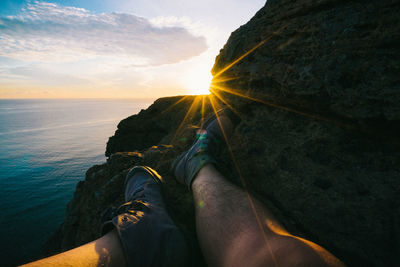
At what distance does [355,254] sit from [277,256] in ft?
A: 2.37

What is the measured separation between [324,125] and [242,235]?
4.60ft

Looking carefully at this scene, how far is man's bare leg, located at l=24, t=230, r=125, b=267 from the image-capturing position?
46.4 inches

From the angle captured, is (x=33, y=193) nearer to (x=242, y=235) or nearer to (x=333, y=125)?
(x=242, y=235)

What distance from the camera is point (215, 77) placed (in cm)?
319

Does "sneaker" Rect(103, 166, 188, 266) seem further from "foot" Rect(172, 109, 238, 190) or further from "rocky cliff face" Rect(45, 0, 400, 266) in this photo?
"foot" Rect(172, 109, 238, 190)

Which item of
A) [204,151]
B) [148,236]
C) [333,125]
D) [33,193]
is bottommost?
[33,193]

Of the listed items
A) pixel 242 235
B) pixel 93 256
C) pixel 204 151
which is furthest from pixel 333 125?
pixel 93 256

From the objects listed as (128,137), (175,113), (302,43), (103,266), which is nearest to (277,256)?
(103,266)

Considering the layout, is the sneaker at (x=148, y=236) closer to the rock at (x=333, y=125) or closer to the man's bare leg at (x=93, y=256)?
the man's bare leg at (x=93, y=256)

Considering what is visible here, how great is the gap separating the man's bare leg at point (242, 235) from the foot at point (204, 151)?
44 cm

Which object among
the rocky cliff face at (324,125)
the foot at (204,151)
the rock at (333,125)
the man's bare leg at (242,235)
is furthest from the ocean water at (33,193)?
the rock at (333,125)

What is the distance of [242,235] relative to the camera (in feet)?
4.06

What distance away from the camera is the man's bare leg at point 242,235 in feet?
3.04

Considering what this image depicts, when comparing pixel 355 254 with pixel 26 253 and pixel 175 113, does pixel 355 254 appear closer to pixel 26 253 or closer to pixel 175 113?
pixel 175 113
